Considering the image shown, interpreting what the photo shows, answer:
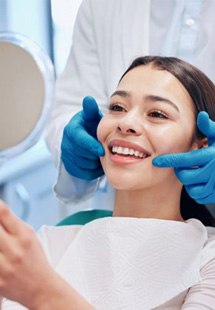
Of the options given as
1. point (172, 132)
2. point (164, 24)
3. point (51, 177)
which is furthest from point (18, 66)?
point (51, 177)

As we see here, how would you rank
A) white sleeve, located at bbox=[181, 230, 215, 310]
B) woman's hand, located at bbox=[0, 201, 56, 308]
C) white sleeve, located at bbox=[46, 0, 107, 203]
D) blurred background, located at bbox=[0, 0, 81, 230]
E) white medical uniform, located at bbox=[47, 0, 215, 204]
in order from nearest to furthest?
1. woman's hand, located at bbox=[0, 201, 56, 308]
2. white sleeve, located at bbox=[181, 230, 215, 310]
3. white medical uniform, located at bbox=[47, 0, 215, 204]
4. white sleeve, located at bbox=[46, 0, 107, 203]
5. blurred background, located at bbox=[0, 0, 81, 230]

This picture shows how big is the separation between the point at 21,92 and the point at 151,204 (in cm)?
42

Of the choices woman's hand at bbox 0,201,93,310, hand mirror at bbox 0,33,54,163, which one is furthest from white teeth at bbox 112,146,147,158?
woman's hand at bbox 0,201,93,310

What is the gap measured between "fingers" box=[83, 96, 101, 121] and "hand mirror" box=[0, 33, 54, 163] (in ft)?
0.40

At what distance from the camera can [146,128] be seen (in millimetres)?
1209

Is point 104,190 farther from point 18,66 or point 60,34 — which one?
point 60,34

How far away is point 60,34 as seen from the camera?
7.68 ft

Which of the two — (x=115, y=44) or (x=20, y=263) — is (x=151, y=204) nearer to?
(x=115, y=44)

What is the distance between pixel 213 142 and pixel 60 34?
1353 millimetres

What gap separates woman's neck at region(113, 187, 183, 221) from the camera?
1.31 meters

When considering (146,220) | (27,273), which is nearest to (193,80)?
(146,220)

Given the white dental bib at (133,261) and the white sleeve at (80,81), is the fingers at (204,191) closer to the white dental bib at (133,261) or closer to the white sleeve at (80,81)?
the white dental bib at (133,261)

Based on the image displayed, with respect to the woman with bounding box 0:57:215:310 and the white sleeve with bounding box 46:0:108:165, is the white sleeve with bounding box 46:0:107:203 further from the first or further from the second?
the woman with bounding box 0:57:215:310

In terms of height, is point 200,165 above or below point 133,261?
above
